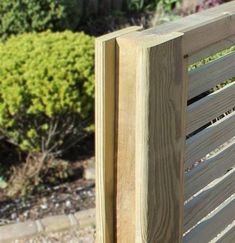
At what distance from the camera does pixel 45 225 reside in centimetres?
369

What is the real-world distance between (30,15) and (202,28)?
407 cm

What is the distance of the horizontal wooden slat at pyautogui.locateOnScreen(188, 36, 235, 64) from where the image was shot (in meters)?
1.70

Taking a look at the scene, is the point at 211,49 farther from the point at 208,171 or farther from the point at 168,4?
the point at 168,4

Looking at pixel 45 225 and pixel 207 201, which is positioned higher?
pixel 207 201

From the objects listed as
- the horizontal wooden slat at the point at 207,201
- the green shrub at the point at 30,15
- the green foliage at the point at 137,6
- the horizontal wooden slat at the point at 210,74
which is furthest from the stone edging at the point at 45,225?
the green foliage at the point at 137,6

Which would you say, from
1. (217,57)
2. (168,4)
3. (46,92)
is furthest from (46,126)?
(168,4)

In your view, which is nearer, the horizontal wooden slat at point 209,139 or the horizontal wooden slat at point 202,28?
the horizontal wooden slat at point 202,28

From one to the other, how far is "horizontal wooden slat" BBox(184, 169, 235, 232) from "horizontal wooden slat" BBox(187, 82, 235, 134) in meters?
0.23

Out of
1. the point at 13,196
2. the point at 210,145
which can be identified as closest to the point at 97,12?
the point at 13,196

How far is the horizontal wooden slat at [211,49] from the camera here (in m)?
1.70

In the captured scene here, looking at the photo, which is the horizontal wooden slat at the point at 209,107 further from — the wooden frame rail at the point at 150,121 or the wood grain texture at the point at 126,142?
the wood grain texture at the point at 126,142

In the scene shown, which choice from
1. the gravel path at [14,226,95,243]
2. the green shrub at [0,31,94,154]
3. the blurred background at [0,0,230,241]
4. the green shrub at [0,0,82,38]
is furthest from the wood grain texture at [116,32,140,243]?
the green shrub at [0,0,82,38]

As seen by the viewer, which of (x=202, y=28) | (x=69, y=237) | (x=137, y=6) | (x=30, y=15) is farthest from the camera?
(x=137, y=6)

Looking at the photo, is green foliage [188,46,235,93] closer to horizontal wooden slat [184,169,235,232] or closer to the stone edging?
horizontal wooden slat [184,169,235,232]
